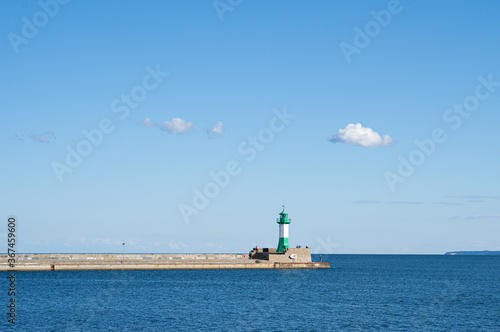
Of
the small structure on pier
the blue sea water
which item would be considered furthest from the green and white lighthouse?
the blue sea water

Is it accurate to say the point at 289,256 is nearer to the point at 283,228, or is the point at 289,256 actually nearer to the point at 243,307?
the point at 283,228

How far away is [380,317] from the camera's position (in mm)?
43469

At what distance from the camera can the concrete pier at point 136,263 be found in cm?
8194

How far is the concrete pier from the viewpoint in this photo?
81.9 meters

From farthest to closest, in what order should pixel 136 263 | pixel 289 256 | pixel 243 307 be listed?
1. pixel 289 256
2. pixel 136 263
3. pixel 243 307

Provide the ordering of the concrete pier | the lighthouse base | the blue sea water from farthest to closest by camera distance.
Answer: the lighthouse base, the concrete pier, the blue sea water

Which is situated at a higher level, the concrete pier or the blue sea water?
the concrete pier

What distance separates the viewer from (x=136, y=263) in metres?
86.4

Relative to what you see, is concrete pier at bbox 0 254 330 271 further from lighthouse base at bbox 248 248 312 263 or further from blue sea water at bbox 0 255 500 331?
blue sea water at bbox 0 255 500 331

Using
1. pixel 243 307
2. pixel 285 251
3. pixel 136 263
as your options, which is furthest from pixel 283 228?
pixel 243 307

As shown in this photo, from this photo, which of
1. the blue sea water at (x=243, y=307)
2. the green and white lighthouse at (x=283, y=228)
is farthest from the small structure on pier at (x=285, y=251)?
the blue sea water at (x=243, y=307)

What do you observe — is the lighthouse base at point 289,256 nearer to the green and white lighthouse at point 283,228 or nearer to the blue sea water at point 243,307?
the green and white lighthouse at point 283,228

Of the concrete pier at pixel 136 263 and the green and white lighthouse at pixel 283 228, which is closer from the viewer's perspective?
the concrete pier at pixel 136 263

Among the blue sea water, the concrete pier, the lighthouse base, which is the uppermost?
the lighthouse base
